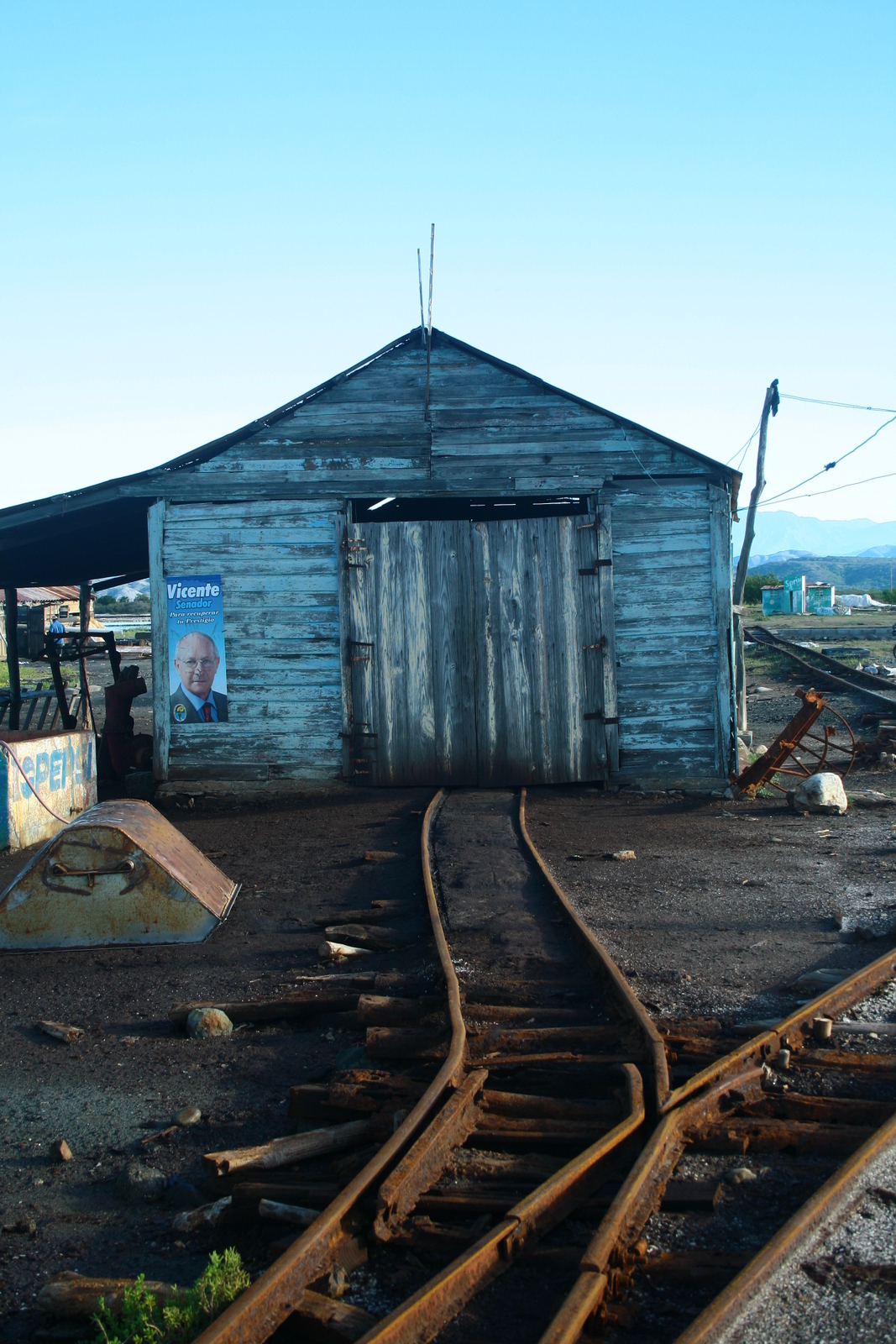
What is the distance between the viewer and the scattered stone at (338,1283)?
2.70 m

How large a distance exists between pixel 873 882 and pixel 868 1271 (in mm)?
5199

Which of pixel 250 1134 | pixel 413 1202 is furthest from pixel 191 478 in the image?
pixel 413 1202

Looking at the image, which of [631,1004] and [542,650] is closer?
[631,1004]

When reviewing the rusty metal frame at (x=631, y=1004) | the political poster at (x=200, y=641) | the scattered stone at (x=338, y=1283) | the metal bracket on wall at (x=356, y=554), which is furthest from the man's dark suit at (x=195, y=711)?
the scattered stone at (x=338, y=1283)

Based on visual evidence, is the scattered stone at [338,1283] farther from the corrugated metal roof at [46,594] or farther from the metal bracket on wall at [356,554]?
the corrugated metal roof at [46,594]

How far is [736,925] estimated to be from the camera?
648cm

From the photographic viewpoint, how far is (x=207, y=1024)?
16.2 feet

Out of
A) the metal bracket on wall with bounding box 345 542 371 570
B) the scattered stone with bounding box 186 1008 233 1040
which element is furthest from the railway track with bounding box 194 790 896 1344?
the metal bracket on wall with bounding box 345 542 371 570

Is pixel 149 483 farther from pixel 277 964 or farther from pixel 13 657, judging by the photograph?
pixel 277 964

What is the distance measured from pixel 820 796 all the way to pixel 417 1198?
Answer: 857 centimetres

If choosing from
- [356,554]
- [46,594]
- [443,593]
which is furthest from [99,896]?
[46,594]

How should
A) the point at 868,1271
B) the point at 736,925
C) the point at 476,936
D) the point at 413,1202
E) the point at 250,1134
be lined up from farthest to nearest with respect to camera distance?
1. the point at 736,925
2. the point at 476,936
3. the point at 250,1134
4. the point at 413,1202
5. the point at 868,1271

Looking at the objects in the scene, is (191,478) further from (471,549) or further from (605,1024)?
(605,1024)

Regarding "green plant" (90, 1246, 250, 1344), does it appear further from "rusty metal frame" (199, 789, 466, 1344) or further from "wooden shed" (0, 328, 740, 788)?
"wooden shed" (0, 328, 740, 788)
